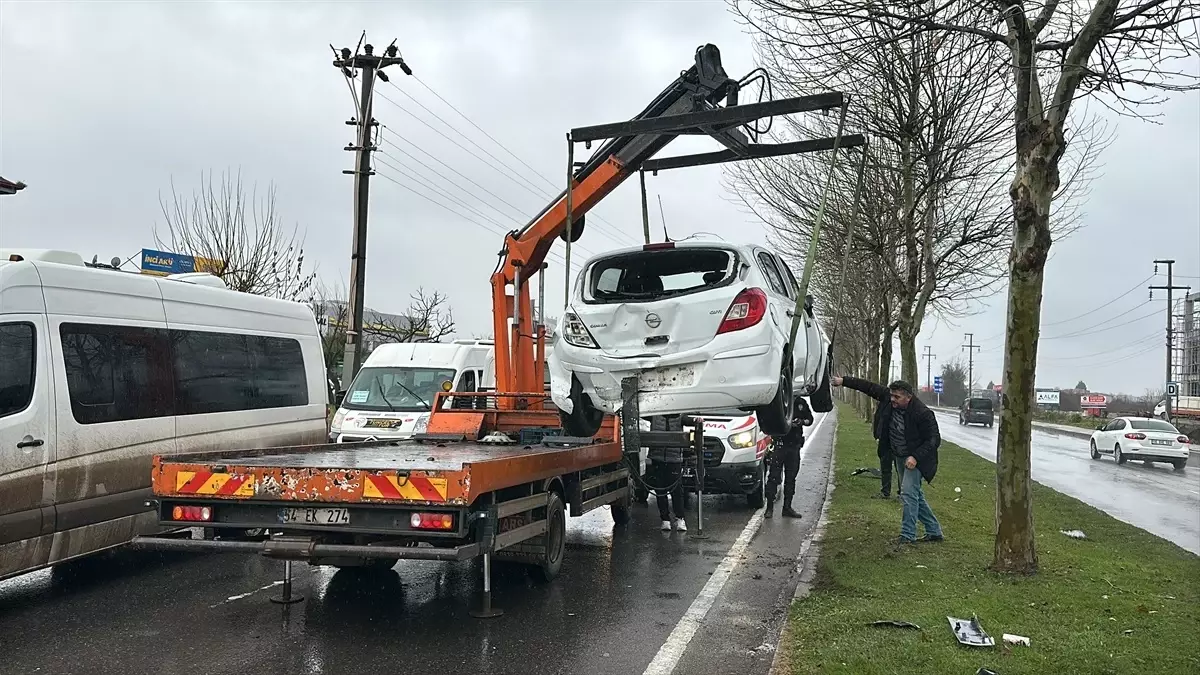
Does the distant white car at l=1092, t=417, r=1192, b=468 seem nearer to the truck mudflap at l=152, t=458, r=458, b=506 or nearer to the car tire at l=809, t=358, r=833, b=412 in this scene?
the car tire at l=809, t=358, r=833, b=412

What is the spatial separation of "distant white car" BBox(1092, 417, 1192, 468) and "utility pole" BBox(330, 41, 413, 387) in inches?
859

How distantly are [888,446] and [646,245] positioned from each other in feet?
20.4

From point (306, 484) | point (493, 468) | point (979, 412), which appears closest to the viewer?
point (306, 484)

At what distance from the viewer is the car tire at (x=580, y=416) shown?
7.89m

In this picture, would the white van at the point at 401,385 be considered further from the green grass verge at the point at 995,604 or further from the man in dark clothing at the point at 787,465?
the green grass verge at the point at 995,604

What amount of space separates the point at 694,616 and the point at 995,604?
206 cm

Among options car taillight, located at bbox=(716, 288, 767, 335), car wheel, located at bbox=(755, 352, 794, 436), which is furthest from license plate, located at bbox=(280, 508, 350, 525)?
car wheel, located at bbox=(755, 352, 794, 436)

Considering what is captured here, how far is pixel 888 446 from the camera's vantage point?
12570mm

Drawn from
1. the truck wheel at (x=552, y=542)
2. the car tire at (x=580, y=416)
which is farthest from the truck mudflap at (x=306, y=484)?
the car tire at (x=580, y=416)

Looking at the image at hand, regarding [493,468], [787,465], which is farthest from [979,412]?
Result: [493,468]

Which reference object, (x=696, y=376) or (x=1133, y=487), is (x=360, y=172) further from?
(x=1133, y=487)

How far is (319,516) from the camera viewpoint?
5832 mm

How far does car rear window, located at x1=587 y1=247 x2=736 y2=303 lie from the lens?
7.55 meters

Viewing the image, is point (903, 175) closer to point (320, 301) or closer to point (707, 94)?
point (707, 94)
